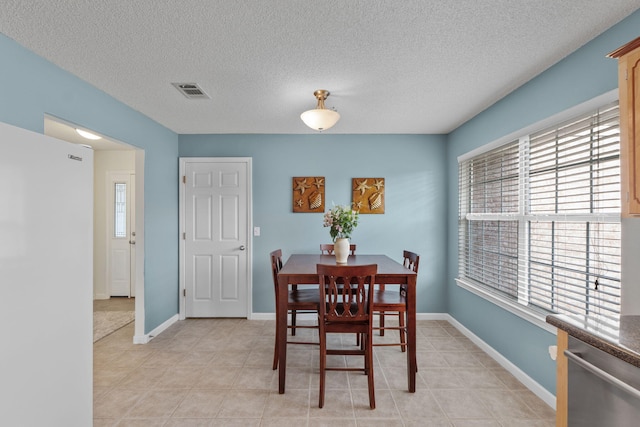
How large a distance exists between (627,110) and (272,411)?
2.55 metres

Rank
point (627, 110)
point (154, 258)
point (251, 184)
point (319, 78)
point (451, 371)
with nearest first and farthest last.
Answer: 1. point (627, 110)
2. point (319, 78)
3. point (451, 371)
4. point (154, 258)
5. point (251, 184)

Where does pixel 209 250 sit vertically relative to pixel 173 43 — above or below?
below

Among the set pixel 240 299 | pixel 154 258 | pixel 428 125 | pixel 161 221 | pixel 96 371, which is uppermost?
pixel 428 125

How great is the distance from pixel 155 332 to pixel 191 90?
262 cm

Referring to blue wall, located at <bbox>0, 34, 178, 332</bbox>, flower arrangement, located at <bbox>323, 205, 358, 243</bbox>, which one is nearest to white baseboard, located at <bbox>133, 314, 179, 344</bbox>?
blue wall, located at <bbox>0, 34, 178, 332</bbox>

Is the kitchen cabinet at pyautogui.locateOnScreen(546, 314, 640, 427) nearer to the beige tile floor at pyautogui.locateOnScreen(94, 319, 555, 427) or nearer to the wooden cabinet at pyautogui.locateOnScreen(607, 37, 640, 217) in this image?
the wooden cabinet at pyautogui.locateOnScreen(607, 37, 640, 217)

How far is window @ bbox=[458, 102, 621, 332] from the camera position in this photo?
1.83 m

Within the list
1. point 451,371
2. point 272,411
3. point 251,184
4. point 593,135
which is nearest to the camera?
point 593,135

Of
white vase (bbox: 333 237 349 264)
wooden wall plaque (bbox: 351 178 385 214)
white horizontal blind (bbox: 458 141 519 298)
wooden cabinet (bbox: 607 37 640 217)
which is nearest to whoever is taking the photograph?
wooden cabinet (bbox: 607 37 640 217)

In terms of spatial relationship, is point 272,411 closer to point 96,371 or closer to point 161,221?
point 96,371

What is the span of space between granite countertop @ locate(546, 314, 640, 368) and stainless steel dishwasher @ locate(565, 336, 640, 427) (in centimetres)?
3

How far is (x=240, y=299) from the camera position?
4086mm

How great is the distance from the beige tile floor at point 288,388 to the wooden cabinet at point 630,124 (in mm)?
1605

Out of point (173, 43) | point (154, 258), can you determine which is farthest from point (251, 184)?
point (173, 43)
